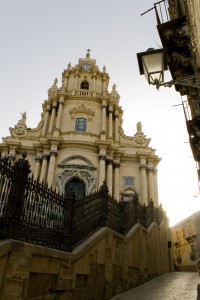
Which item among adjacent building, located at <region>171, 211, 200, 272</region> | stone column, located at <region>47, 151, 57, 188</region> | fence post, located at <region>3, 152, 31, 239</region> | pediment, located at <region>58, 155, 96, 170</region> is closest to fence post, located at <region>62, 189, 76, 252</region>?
fence post, located at <region>3, 152, 31, 239</region>

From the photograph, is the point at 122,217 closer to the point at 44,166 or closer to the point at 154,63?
the point at 154,63

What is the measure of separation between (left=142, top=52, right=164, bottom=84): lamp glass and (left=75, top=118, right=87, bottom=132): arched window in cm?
2025

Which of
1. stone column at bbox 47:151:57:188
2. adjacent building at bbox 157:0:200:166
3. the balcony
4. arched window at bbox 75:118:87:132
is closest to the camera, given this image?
adjacent building at bbox 157:0:200:166

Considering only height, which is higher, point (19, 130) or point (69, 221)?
point (19, 130)

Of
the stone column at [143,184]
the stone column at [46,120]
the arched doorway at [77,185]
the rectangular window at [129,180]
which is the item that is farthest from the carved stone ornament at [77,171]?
the stone column at [46,120]

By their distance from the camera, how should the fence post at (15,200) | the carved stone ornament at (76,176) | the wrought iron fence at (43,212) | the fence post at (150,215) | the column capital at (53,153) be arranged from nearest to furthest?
1. the fence post at (15,200)
2. the wrought iron fence at (43,212)
3. the fence post at (150,215)
4. the carved stone ornament at (76,176)
5. the column capital at (53,153)

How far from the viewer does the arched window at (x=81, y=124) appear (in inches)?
979

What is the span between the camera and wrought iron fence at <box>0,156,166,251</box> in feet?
14.4

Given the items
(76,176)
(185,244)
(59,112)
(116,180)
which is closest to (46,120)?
(59,112)

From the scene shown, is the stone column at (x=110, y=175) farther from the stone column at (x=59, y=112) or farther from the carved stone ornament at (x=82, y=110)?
the stone column at (x=59, y=112)

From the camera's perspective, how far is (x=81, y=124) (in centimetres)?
2512

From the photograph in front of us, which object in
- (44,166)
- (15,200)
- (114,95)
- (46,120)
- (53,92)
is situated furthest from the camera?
(114,95)

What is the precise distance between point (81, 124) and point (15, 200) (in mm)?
20955

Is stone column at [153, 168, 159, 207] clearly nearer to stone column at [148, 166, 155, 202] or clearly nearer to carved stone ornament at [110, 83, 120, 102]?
stone column at [148, 166, 155, 202]
